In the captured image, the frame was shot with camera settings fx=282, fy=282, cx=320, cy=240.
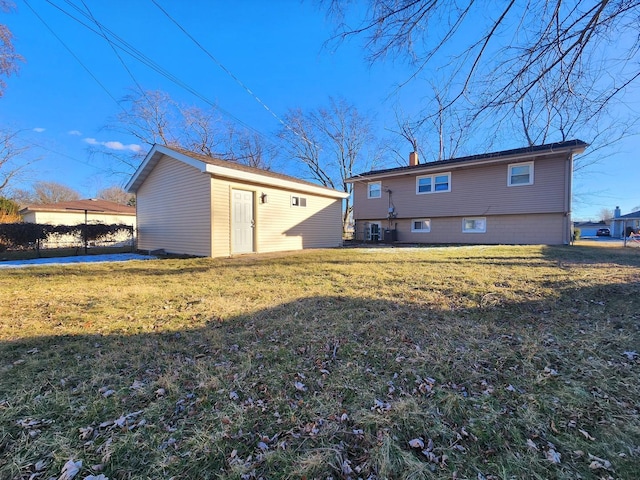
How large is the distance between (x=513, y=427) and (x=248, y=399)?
1.69 metres

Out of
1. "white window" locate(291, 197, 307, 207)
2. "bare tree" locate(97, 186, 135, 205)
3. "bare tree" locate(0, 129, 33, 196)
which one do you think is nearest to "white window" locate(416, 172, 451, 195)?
"white window" locate(291, 197, 307, 207)

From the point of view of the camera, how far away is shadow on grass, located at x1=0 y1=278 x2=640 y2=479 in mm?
1476

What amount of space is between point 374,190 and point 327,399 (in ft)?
56.1

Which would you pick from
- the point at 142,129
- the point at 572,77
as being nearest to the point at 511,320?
the point at 572,77

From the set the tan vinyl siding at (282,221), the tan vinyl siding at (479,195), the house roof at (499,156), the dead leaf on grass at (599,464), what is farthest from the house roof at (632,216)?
the dead leaf on grass at (599,464)

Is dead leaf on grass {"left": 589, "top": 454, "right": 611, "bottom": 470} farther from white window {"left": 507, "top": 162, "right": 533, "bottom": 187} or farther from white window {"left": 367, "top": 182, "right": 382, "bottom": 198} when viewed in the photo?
white window {"left": 367, "top": 182, "right": 382, "bottom": 198}

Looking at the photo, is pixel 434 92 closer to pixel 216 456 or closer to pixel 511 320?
pixel 511 320

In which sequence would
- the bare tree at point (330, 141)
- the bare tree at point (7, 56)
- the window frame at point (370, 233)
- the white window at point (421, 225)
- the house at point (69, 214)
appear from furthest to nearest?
the bare tree at point (330, 141)
the house at point (69, 214)
the window frame at point (370, 233)
the white window at point (421, 225)
the bare tree at point (7, 56)

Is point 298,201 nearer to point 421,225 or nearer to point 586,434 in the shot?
point 421,225

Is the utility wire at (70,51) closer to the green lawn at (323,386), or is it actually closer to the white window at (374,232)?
the green lawn at (323,386)

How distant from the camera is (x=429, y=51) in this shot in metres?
3.26

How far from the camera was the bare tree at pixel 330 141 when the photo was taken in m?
25.3

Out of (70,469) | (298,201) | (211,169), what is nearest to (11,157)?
(211,169)

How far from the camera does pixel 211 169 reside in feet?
28.4
